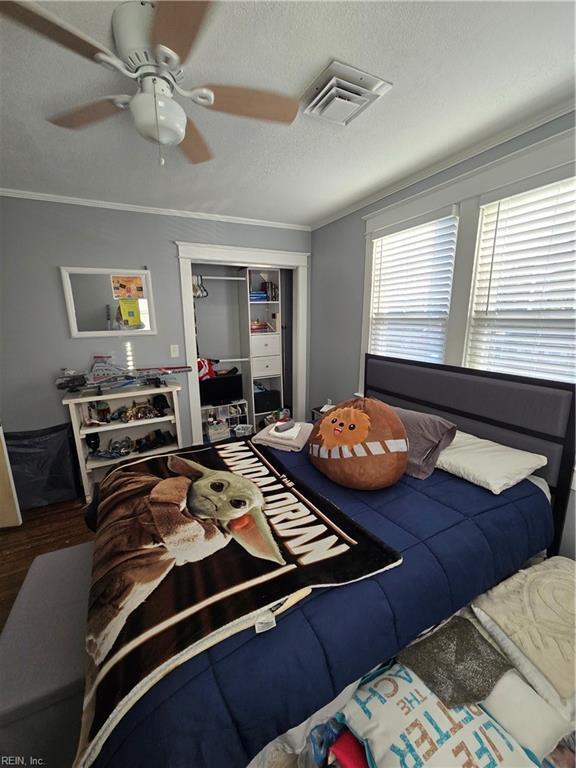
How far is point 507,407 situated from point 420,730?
148 cm

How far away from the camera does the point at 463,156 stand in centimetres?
186

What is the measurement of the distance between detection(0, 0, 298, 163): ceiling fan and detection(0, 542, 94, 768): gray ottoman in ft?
6.13

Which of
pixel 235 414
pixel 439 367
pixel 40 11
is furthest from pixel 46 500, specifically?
pixel 439 367

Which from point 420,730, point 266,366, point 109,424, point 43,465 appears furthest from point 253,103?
point 43,465

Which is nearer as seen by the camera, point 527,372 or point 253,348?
point 527,372

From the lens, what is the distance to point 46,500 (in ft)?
8.31

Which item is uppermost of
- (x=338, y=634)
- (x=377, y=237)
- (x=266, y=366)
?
(x=377, y=237)

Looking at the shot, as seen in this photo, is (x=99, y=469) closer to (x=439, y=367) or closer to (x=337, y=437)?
(x=337, y=437)

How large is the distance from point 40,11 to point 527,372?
7.89 feet

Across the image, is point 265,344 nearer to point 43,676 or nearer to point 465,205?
point 465,205

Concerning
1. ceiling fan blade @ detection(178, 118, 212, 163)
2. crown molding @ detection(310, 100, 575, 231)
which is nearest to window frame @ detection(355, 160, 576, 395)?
crown molding @ detection(310, 100, 575, 231)

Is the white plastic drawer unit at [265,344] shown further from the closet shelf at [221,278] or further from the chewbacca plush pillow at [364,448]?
the chewbacca plush pillow at [364,448]

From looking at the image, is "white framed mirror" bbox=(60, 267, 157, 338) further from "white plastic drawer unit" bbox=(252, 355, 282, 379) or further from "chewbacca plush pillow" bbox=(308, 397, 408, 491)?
"chewbacca plush pillow" bbox=(308, 397, 408, 491)

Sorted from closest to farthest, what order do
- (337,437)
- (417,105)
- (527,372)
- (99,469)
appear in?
(417,105), (337,437), (527,372), (99,469)
